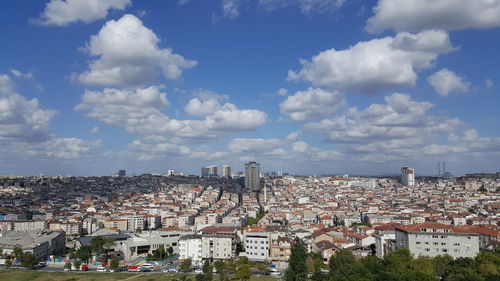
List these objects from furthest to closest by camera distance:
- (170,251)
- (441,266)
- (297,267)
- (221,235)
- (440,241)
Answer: (170,251) < (221,235) < (440,241) < (297,267) < (441,266)

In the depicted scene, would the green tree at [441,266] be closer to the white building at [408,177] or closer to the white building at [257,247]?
the white building at [257,247]

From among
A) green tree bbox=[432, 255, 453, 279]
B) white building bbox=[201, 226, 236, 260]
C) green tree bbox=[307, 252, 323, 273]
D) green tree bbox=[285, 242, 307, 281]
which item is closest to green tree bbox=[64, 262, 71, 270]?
white building bbox=[201, 226, 236, 260]

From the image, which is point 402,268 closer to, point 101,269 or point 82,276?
point 82,276

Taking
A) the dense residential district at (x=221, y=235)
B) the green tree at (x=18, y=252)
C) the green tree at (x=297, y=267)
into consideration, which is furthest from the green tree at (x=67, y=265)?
the green tree at (x=297, y=267)

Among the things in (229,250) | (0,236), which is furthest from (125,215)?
(229,250)

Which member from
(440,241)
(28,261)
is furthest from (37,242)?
(440,241)

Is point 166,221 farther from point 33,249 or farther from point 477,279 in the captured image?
point 477,279
